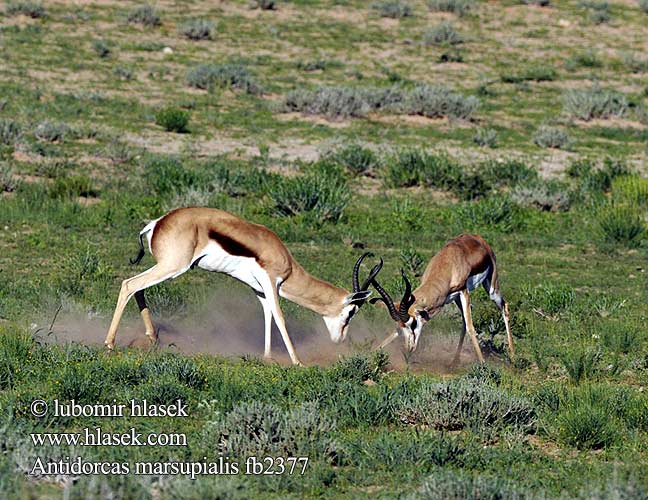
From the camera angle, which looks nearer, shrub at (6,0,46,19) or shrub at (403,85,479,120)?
shrub at (403,85,479,120)

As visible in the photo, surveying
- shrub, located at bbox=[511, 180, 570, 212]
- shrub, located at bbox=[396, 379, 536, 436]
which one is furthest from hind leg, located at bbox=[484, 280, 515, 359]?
shrub, located at bbox=[511, 180, 570, 212]

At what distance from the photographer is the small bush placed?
1903 centimetres

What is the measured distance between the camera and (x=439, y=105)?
75.7ft

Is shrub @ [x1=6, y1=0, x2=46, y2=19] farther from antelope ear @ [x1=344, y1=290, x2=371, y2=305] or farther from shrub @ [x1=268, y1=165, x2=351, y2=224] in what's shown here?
antelope ear @ [x1=344, y1=290, x2=371, y2=305]

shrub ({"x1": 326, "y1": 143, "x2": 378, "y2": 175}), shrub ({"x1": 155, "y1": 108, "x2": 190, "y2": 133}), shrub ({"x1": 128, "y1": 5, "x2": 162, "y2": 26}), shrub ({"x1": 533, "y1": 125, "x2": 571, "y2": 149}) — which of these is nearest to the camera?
shrub ({"x1": 326, "y1": 143, "x2": 378, "y2": 175})

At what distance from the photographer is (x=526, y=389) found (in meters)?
8.52

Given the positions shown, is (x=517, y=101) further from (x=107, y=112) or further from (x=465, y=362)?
(x=465, y=362)

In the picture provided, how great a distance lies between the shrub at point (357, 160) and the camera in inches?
721

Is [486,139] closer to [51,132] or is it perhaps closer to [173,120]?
[173,120]

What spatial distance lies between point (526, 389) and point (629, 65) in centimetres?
2224

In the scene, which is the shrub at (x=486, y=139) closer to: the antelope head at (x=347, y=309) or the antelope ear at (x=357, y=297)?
the antelope head at (x=347, y=309)

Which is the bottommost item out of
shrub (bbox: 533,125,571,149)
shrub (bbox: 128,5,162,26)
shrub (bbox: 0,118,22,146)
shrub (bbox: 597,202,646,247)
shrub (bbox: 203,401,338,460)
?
shrub (bbox: 533,125,571,149)

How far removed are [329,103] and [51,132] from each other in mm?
6117

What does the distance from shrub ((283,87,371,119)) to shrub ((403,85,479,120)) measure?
97cm
